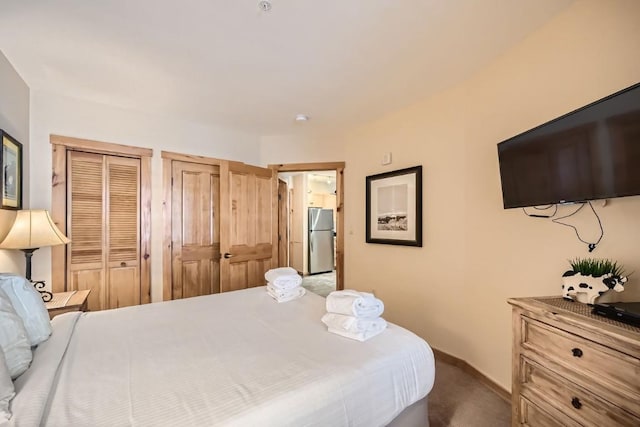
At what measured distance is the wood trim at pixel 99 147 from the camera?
8.50 feet

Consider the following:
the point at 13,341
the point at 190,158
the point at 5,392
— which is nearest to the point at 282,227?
the point at 190,158

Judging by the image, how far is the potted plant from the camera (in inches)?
46.9

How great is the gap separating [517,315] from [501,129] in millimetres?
1330

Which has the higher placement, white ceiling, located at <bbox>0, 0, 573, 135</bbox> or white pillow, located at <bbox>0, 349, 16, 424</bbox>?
white ceiling, located at <bbox>0, 0, 573, 135</bbox>

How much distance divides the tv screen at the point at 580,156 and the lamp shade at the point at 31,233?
3.22m

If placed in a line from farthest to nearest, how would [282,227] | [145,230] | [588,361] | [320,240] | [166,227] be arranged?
[320,240] < [282,227] < [166,227] < [145,230] < [588,361]

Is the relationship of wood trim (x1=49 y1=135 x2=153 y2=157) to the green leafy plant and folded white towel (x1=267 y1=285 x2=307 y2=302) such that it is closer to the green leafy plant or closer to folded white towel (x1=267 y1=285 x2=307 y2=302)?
folded white towel (x1=267 y1=285 x2=307 y2=302)

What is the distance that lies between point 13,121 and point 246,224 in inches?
85.8

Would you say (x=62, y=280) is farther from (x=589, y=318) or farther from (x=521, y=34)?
(x=521, y=34)

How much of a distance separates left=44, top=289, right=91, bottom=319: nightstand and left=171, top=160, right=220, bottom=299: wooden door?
38.8 inches

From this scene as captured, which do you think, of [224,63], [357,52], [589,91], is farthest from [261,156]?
[589,91]

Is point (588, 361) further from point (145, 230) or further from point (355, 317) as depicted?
point (145, 230)

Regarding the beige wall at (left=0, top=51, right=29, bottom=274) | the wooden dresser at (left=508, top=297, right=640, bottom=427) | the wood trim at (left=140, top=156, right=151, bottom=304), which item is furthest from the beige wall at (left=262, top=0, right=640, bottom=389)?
the beige wall at (left=0, top=51, right=29, bottom=274)

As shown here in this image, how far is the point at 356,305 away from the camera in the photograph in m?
1.52
